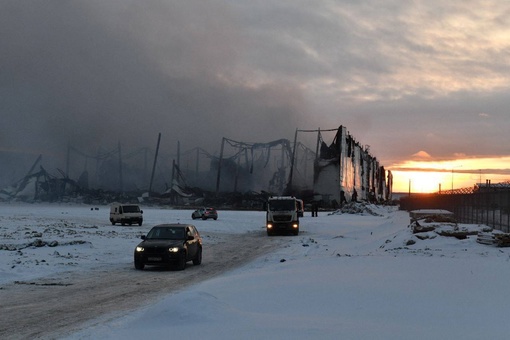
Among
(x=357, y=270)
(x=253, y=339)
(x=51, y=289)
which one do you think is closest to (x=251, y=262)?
(x=357, y=270)

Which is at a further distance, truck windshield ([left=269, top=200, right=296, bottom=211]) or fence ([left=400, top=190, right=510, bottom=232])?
truck windshield ([left=269, top=200, right=296, bottom=211])

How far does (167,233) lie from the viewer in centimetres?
2045

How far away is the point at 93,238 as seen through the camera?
103 ft

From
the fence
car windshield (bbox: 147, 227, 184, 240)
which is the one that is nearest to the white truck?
Answer: the fence

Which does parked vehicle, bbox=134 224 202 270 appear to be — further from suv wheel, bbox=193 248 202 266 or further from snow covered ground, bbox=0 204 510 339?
snow covered ground, bbox=0 204 510 339

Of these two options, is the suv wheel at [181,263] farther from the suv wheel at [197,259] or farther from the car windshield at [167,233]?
the suv wheel at [197,259]

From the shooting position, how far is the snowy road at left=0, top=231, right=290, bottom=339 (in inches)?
A: 383

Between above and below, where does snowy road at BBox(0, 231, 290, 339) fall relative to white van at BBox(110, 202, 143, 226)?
below

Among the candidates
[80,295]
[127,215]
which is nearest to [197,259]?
[80,295]

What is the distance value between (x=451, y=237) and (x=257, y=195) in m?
122

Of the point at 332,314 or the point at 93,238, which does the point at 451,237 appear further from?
the point at 93,238

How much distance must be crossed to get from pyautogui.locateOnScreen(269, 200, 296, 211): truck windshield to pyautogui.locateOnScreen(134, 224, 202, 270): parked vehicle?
67.0ft

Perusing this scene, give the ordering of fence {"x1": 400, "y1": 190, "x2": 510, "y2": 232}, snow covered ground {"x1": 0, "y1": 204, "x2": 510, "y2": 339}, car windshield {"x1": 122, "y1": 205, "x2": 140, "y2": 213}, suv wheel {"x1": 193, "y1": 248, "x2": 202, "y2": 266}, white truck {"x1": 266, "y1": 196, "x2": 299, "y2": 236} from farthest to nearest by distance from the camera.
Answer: car windshield {"x1": 122, "y1": 205, "x2": 140, "y2": 213}
white truck {"x1": 266, "y1": 196, "x2": 299, "y2": 236}
fence {"x1": 400, "y1": 190, "x2": 510, "y2": 232}
suv wheel {"x1": 193, "y1": 248, "x2": 202, "y2": 266}
snow covered ground {"x1": 0, "y1": 204, "x2": 510, "y2": 339}

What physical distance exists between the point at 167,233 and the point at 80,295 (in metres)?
7.23
